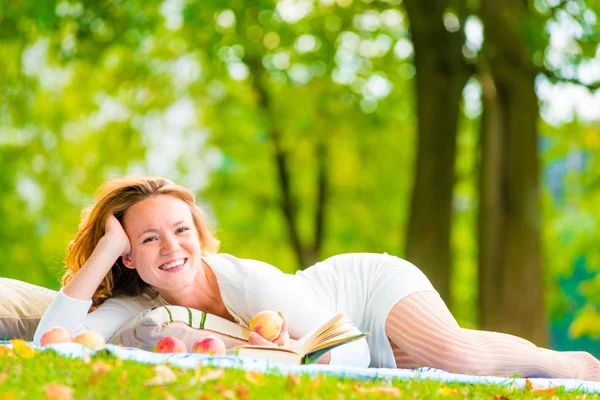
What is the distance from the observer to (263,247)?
19234 mm

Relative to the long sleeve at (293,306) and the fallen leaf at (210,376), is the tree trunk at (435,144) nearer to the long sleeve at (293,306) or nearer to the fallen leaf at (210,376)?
the long sleeve at (293,306)

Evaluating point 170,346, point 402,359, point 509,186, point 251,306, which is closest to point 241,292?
point 251,306

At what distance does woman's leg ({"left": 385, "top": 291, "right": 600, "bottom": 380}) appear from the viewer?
15.1 ft

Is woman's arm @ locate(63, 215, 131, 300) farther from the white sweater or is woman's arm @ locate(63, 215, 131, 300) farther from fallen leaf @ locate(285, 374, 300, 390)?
fallen leaf @ locate(285, 374, 300, 390)

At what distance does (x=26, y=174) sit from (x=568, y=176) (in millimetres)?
10179

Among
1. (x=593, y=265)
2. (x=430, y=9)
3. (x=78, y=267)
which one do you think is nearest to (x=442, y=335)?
(x=78, y=267)

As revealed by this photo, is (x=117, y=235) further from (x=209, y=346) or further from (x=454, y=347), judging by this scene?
(x=454, y=347)

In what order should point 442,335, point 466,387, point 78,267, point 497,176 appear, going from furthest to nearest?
point 497,176 < point 78,267 < point 442,335 < point 466,387

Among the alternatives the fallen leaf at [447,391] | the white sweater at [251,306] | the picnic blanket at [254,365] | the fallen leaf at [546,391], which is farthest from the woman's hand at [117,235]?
the fallen leaf at [546,391]

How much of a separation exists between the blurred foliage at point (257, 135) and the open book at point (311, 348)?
900cm

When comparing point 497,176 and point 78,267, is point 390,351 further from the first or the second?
point 497,176

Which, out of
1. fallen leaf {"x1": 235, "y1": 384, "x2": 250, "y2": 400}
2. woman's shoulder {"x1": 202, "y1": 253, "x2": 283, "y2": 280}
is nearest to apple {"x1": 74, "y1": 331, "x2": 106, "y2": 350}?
woman's shoulder {"x1": 202, "y1": 253, "x2": 283, "y2": 280}

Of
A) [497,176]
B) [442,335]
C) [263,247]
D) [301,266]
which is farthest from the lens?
[263,247]

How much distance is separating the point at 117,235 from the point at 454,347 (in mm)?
1796
